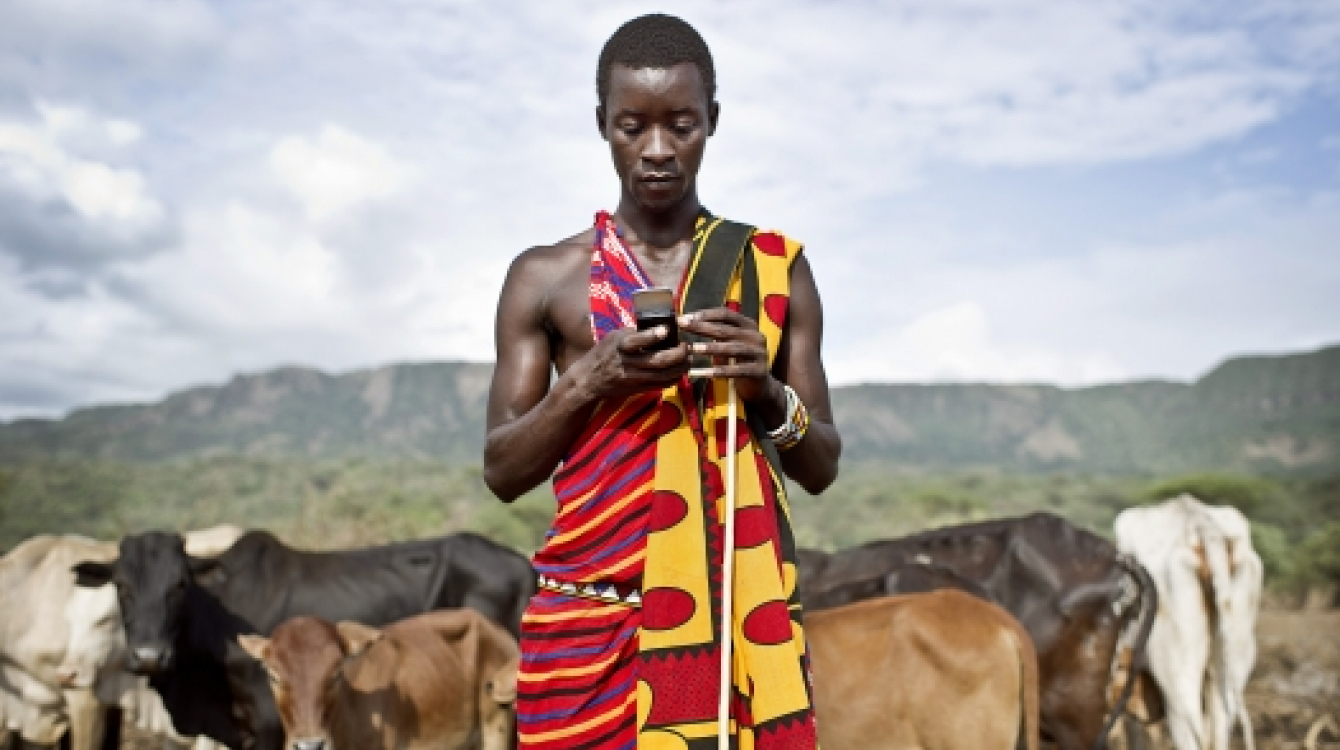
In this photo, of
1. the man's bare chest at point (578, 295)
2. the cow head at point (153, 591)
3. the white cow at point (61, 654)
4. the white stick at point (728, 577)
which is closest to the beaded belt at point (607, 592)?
the white stick at point (728, 577)

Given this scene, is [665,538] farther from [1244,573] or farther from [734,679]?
[1244,573]

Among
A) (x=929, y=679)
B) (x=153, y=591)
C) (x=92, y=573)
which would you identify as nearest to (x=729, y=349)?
(x=929, y=679)

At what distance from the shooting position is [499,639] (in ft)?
30.5

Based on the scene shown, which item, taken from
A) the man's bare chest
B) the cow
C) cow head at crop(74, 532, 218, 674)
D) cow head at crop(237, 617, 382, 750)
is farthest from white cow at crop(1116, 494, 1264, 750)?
the man's bare chest

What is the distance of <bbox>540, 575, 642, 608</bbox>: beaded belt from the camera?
2.54 meters

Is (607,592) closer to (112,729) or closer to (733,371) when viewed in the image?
(733,371)

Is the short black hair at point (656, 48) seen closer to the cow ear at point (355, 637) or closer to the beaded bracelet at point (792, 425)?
the beaded bracelet at point (792, 425)

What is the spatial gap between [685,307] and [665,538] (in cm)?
47

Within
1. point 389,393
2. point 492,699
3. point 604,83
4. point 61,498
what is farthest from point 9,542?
point 389,393

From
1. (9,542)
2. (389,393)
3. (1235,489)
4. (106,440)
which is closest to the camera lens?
(9,542)

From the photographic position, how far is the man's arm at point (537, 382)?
238 cm

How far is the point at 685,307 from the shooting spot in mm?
2605

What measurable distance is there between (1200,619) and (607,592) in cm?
849

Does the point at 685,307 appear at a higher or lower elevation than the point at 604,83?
lower
